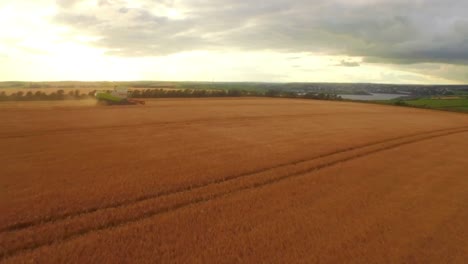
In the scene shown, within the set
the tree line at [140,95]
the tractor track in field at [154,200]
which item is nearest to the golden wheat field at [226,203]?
the tractor track in field at [154,200]

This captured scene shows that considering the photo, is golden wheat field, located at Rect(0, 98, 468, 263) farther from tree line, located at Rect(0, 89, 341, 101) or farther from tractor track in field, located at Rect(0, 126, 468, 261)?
tree line, located at Rect(0, 89, 341, 101)

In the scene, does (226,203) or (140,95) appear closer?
(226,203)

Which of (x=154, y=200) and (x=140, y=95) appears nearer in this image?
(x=154, y=200)

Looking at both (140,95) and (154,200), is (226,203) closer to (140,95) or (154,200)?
(154,200)

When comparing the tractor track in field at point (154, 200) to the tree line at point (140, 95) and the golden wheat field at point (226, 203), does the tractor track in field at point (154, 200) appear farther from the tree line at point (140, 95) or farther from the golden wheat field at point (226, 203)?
the tree line at point (140, 95)

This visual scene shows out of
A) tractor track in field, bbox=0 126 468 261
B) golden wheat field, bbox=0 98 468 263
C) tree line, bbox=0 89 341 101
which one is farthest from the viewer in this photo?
tree line, bbox=0 89 341 101

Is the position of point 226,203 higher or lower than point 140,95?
lower

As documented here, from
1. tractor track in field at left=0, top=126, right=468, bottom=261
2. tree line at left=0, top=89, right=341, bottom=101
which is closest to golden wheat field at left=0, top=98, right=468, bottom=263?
tractor track in field at left=0, top=126, right=468, bottom=261

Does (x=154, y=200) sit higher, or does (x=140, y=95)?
(x=140, y=95)

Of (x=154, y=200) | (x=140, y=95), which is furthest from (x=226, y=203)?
(x=140, y=95)
